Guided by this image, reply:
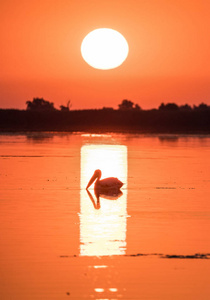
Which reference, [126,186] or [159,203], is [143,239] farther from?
[126,186]

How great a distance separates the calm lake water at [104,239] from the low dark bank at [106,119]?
255ft

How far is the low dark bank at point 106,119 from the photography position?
329ft

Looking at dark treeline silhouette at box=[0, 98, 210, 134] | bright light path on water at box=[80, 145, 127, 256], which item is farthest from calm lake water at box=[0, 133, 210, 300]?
dark treeline silhouette at box=[0, 98, 210, 134]

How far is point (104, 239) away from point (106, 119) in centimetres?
9399

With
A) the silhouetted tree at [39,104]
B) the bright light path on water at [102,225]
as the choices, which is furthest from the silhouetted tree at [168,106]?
the bright light path on water at [102,225]

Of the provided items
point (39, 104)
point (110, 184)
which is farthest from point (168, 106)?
point (110, 184)

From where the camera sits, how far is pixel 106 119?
105750 millimetres

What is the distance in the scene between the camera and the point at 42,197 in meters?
17.6

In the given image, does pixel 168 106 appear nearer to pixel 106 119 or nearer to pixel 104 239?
pixel 106 119

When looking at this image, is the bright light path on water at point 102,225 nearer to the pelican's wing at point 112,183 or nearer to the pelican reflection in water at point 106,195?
the pelican reflection in water at point 106,195

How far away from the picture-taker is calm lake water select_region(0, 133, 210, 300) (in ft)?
→ 29.9

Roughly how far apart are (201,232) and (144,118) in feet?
302

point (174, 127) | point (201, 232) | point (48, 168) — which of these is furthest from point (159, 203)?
point (174, 127)

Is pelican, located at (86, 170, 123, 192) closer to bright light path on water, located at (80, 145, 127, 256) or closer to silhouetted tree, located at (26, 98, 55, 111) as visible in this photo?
bright light path on water, located at (80, 145, 127, 256)
